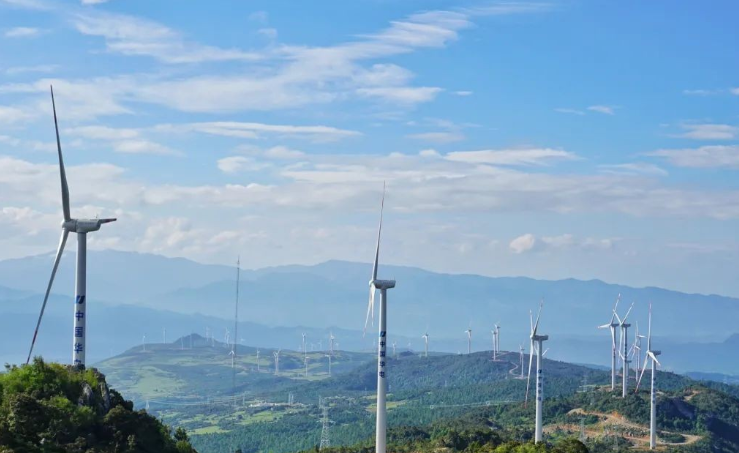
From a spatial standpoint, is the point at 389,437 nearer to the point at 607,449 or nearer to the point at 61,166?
the point at 607,449

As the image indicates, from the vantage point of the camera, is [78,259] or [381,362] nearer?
[78,259]

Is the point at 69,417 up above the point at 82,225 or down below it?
below

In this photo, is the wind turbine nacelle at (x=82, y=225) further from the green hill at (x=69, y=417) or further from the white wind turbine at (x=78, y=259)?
the green hill at (x=69, y=417)

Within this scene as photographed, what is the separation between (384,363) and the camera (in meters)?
104

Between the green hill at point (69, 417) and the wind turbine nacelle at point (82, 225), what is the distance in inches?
451

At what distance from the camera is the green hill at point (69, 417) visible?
70812 millimetres

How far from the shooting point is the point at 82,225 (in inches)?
3413

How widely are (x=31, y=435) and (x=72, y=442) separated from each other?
4319mm

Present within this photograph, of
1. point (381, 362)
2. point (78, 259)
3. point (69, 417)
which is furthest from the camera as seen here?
point (381, 362)

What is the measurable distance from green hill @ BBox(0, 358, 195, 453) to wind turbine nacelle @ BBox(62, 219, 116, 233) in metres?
11.5

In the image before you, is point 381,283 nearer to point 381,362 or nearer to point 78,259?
point 381,362

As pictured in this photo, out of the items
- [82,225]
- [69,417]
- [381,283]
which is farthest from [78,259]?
[381,283]

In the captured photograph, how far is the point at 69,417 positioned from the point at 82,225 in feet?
58.9

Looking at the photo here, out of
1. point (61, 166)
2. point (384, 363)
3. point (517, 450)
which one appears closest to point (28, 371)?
point (61, 166)
